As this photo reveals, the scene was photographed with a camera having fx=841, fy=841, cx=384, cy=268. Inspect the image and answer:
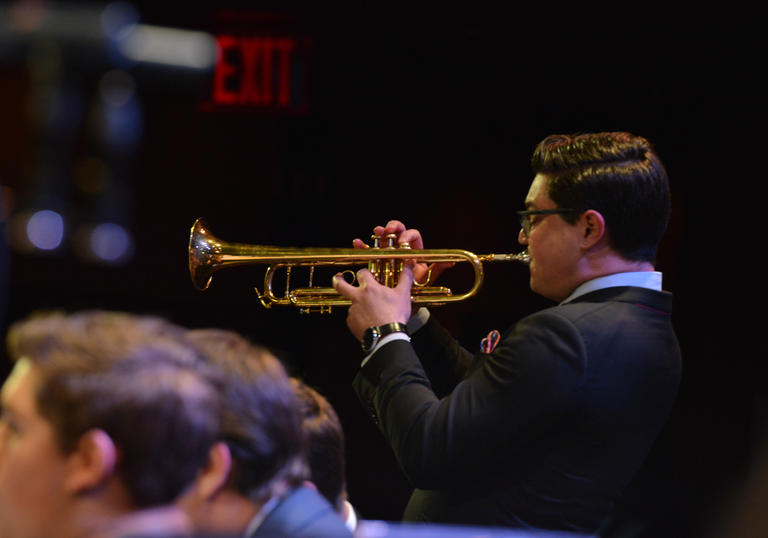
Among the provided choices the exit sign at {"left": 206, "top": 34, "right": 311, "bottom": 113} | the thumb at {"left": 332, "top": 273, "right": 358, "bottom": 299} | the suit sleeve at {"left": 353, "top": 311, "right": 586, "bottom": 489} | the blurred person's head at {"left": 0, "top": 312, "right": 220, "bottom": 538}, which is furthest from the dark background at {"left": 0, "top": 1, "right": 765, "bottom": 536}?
the blurred person's head at {"left": 0, "top": 312, "right": 220, "bottom": 538}

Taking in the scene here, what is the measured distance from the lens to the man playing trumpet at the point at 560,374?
1758 millimetres

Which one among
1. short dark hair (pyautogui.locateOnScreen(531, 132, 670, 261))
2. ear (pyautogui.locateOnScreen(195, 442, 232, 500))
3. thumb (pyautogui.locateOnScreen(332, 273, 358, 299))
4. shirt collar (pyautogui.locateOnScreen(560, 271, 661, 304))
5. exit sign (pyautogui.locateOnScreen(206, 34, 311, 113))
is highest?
exit sign (pyautogui.locateOnScreen(206, 34, 311, 113))

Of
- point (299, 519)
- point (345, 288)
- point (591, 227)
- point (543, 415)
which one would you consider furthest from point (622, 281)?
point (299, 519)

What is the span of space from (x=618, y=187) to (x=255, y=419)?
1.07m

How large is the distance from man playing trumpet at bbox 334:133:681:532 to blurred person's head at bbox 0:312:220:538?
78cm

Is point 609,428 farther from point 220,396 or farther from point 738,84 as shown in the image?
Result: point 738,84

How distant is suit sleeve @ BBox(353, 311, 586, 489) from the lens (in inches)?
68.4

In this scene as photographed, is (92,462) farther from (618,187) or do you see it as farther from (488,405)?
(618,187)

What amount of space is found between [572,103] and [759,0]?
3.11ft

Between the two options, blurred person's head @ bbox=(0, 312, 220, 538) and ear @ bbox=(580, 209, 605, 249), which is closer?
blurred person's head @ bbox=(0, 312, 220, 538)

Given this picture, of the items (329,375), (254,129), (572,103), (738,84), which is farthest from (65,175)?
(738,84)

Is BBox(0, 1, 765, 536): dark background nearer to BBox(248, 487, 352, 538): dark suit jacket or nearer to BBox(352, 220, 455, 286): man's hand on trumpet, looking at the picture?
BBox(352, 220, 455, 286): man's hand on trumpet

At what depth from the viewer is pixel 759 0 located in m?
3.87

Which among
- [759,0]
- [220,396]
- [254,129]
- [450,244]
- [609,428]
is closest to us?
[220,396]
